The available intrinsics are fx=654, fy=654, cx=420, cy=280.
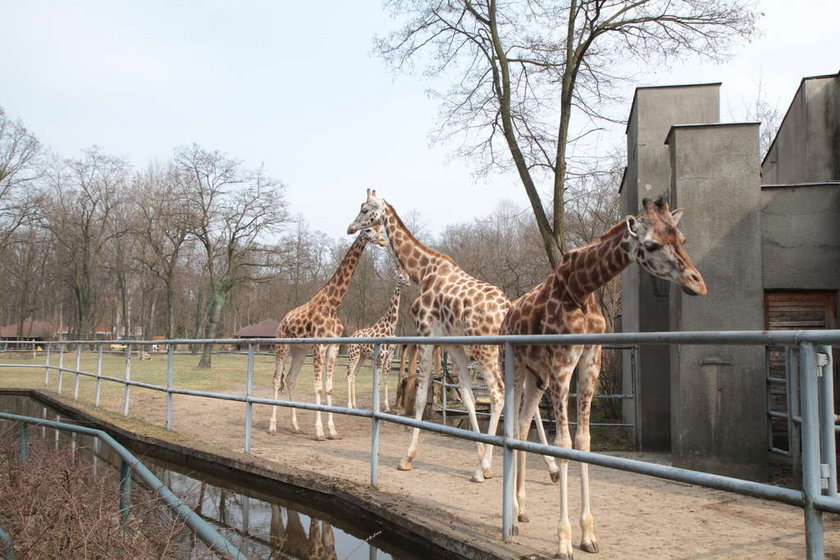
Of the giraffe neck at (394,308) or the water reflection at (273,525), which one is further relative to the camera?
the giraffe neck at (394,308)

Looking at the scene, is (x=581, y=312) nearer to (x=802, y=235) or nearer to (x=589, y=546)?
(x=589, y=546)

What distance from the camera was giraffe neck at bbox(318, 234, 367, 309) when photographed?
33.1 ft

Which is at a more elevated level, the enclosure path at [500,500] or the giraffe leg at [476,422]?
the giraffe leg at [476,422]

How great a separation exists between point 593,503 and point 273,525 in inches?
105

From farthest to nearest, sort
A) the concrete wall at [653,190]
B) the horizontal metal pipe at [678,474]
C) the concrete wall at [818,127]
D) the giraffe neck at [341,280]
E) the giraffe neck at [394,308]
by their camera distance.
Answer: the giraffe neck at [394,308], the giraffe neck at [341,280], the concrete wall at [818,127], the concrete wall at [653,190], the horizontal metal pipe at [678,474]

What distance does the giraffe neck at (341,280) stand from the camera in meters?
10.1

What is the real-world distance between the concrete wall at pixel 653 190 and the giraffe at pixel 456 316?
286cm

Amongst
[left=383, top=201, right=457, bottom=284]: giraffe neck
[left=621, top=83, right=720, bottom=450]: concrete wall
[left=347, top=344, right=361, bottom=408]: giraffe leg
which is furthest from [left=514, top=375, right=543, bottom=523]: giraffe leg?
[left=347, top=344, right=361, bottom=408]: giraffe leg

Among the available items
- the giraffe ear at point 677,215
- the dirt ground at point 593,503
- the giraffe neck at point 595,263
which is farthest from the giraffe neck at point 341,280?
the giraffe ear at point 677,215

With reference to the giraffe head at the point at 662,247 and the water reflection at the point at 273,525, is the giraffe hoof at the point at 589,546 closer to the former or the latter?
the water reflection at the point at 273,525

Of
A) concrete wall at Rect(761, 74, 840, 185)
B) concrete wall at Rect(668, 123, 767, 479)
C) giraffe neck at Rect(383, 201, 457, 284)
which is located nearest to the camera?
concrete wall at Rect(668, 123, 767, 479)

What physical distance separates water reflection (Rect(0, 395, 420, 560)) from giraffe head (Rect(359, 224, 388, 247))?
3768mm

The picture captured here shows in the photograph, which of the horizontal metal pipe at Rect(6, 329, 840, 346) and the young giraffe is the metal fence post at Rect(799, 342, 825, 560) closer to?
the horizontal metal pipe at Rect(6, 329, 840, 346)

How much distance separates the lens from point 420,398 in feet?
23.1
